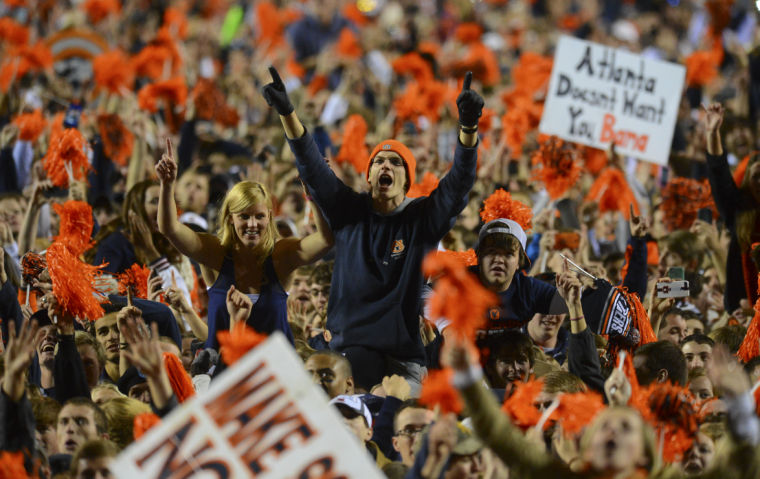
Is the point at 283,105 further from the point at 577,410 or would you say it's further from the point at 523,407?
the point at 577,410

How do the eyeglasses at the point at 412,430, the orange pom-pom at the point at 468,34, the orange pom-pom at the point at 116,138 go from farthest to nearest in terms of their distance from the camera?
the orange pom-pom at the point at 468,34 < the orange pom-pom at the point at 116,138 < the eyeglasses at the point at 412,430

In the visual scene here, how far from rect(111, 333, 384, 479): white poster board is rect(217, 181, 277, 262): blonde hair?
5.90 feet

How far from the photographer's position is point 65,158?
8.16 metres

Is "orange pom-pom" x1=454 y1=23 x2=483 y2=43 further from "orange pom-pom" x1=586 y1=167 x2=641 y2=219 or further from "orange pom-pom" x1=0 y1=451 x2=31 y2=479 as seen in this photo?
"orange pom-pom" x1=0 y1=451 x2=31 y2=479

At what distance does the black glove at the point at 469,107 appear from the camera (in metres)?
5.39

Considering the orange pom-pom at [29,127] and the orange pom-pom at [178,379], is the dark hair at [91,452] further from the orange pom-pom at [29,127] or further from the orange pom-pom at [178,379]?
the orange pom-pom at [29,127]

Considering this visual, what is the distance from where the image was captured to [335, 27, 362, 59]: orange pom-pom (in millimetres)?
15211

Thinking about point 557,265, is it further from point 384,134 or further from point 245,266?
point 384,134

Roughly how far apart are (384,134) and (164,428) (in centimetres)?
760

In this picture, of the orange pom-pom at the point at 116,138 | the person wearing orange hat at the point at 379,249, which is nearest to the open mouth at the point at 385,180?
the person wearing orange hat at the point at 379,249

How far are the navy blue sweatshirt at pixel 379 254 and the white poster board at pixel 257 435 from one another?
1632 millimetres

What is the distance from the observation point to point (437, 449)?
421 centimetres

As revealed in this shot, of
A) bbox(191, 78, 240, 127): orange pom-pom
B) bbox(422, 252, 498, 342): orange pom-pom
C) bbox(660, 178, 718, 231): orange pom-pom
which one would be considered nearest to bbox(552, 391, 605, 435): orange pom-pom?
bbox(422, 252, 498, 342): orange pom-pom

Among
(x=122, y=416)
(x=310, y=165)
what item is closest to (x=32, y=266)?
(x=122, y=416)
